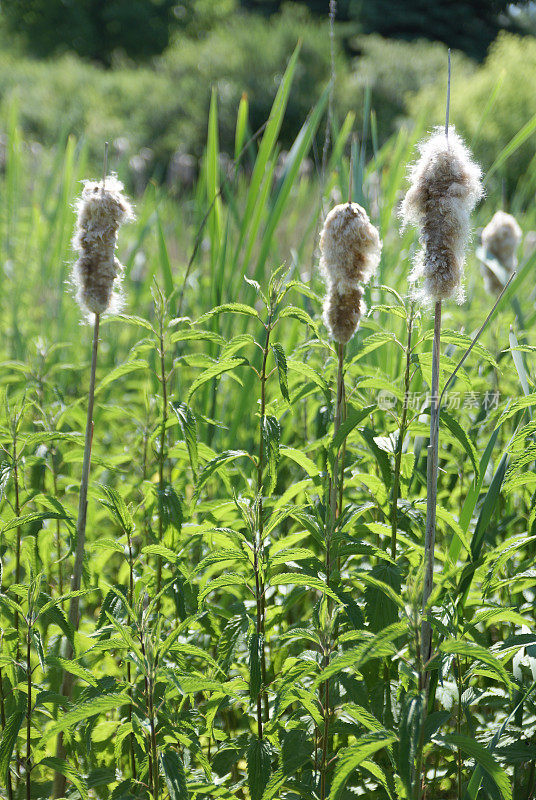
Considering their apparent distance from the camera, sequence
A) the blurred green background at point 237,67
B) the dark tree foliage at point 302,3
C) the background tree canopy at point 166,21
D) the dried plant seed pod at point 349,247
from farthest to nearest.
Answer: the background tree canopy at point 166,21 < the dark tree foliage at point 302,3 < the blurred green background at point 237,67 < the dried plant seed pod at point 349,247

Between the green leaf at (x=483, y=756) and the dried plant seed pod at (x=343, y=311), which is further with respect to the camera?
the dried plant seed pod at (x=343, y=311)

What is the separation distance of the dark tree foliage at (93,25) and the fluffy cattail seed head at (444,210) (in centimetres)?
2623

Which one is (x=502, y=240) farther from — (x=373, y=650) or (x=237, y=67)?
(x=237, y=67)

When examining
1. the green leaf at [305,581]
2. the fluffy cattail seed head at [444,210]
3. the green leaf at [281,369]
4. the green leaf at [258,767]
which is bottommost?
the green leaf at [258,767]

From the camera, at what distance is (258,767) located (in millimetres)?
974

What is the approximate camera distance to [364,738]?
0.82 metres

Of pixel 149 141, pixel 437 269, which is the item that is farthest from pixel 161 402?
pixel 149 141

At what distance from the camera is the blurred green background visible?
11.7 meters

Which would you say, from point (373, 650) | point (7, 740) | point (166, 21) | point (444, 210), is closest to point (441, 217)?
point (444, 210)

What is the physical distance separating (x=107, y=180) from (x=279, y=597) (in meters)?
0.90

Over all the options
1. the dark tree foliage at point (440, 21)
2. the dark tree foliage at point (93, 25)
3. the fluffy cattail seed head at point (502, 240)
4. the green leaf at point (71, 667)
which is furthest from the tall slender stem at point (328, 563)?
the dark tree foliage at point (93, 25)

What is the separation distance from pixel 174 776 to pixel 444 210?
814mm

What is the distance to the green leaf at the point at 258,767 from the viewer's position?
96cm

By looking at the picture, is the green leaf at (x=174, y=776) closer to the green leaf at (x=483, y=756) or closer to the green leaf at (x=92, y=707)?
the green leaf at (x=92, y=707)
